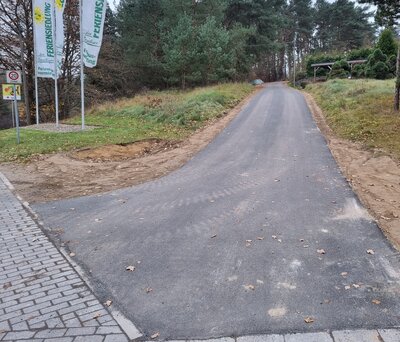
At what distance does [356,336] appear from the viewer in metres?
3.47

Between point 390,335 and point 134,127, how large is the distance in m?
16.0

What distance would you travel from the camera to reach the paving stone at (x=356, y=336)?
3.42 meters

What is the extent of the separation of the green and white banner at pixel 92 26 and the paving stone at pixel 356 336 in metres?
16.3

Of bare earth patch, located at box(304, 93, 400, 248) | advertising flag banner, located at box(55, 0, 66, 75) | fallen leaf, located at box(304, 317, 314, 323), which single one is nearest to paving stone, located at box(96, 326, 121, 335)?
fallen leaf, located at box(304, 317, 314, 323)

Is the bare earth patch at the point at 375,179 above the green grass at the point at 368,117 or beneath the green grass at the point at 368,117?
beneath

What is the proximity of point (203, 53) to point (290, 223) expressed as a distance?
2959 cm

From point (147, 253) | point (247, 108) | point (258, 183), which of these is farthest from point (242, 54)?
point (147, 253)

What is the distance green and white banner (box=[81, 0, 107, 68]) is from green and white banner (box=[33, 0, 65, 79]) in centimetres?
340

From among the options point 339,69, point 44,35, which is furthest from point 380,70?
point 44,35

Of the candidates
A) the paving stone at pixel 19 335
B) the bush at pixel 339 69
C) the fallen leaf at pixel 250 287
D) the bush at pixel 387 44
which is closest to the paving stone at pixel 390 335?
the fallen leaf at pixel 250 287

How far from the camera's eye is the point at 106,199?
8078 millimetres

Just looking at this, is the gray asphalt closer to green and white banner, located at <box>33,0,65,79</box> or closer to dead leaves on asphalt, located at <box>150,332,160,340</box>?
dead leaves on asphalt, located at <box>150,332,160,340</box>

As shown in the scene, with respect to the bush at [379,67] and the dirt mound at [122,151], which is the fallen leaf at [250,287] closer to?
the dirt mound at [122,151]

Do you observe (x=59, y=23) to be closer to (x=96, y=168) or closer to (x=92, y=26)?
(x=92, y=26)
